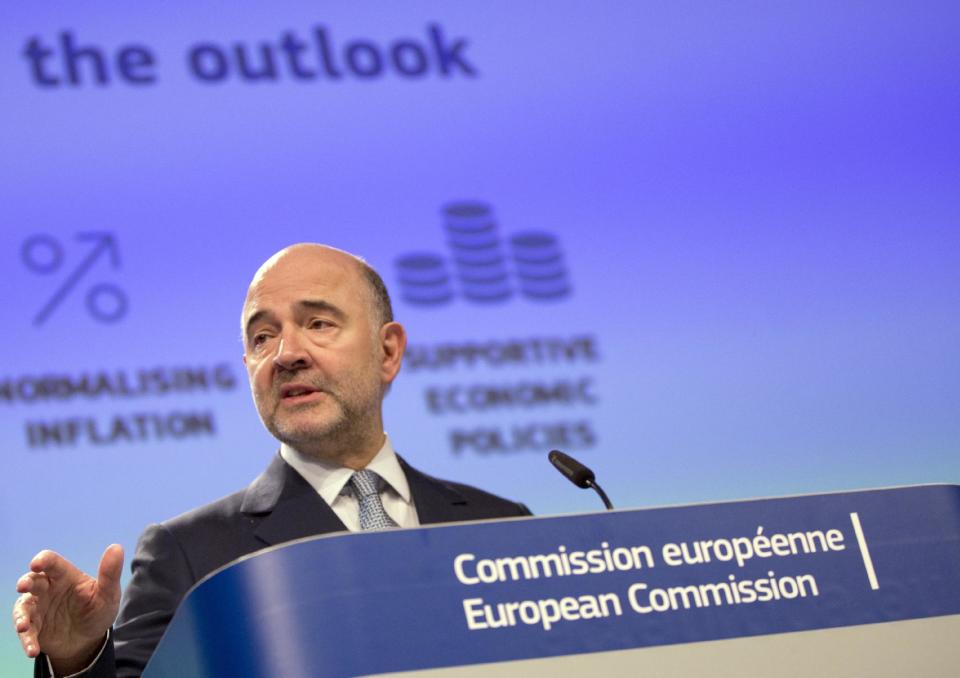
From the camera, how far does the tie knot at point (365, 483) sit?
265 centimetres

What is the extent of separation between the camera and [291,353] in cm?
263

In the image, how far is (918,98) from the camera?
15.9ft

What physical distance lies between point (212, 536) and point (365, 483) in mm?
318

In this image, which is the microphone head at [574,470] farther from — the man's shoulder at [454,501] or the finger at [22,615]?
the finger at [22,615]

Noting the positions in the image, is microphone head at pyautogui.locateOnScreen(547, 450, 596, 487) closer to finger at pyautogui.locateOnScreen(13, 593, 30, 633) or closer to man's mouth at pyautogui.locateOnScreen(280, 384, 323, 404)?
man's mouth at pyautogui.locateOnScreen(280, 384, 323, 404)

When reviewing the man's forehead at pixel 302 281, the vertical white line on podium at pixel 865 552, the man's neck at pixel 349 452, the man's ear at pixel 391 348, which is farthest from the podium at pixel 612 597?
the man's ear at pixel 391 348

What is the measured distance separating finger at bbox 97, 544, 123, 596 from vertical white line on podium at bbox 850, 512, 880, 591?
102 cm

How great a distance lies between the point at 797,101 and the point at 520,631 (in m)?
3.44

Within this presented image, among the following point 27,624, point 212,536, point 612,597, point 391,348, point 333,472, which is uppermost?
point 391,348

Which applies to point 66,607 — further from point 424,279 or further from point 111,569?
point 424,279

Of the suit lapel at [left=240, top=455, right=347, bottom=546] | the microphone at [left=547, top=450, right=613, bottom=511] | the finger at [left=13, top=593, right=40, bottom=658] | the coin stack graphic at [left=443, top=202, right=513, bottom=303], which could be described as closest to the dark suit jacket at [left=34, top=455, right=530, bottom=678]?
the suit lapel at [left=240, top=455, right=347, bottom=546]

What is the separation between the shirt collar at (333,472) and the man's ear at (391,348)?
0.22 metres

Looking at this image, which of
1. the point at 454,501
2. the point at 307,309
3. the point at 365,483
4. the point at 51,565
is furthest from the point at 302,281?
the point at 51,565

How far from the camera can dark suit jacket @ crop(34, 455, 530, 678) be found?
231 centimetres
